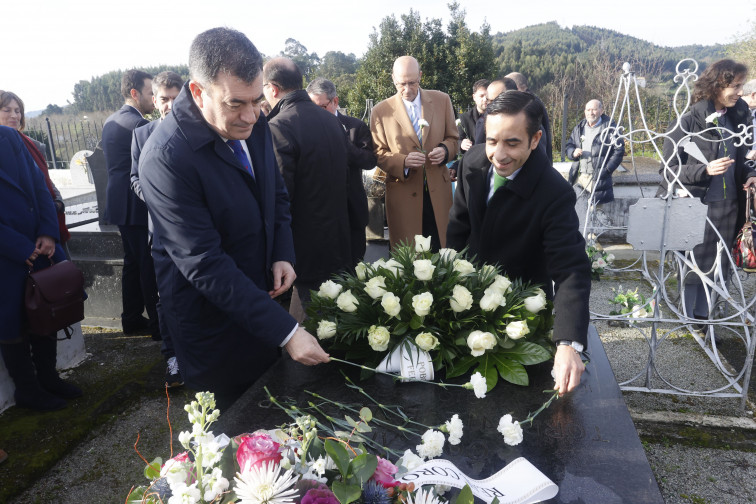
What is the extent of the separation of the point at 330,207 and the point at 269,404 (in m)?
2.14

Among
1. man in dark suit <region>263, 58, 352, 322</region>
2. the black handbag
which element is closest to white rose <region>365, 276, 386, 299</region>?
man in dark suit <region>263, 58, 352, 322</region>

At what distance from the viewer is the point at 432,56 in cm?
1591

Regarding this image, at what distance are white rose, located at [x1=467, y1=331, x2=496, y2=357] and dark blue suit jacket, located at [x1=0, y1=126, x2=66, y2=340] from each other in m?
2.70

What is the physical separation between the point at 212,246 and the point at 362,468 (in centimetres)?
109

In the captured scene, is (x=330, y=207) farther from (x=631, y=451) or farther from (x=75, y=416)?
(x=631, y=451)

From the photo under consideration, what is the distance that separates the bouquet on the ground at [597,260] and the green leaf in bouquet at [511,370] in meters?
3.74

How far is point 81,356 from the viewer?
4023 millimetres

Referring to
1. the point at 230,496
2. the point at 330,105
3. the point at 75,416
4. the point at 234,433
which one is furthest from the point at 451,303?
the point at 330,105

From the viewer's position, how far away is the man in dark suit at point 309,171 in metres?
3.52

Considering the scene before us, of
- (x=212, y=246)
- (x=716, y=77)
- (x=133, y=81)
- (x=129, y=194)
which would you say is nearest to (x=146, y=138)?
(x=129, y=194)

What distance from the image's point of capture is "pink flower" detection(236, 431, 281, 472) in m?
0.94

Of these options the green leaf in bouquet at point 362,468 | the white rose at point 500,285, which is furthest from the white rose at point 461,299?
the green leaf in bouquet at point 362,468

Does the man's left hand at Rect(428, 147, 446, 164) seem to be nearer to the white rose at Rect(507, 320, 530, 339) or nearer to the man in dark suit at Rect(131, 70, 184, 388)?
the man in dark suit at Rect(131, 70, 184, 388)

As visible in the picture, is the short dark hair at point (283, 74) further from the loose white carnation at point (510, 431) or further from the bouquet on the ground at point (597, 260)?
the bouquet on the ground at point (597, 260)
